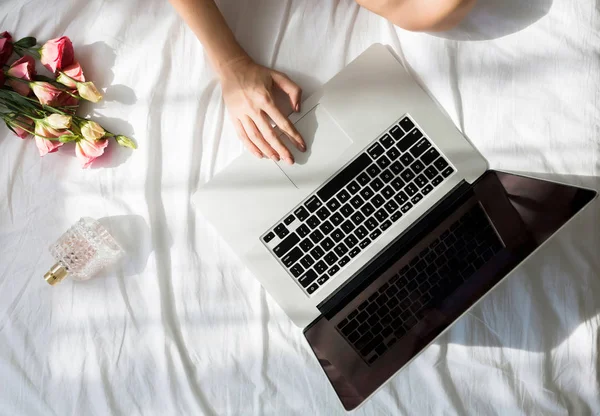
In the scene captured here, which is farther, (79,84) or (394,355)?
(79,84)

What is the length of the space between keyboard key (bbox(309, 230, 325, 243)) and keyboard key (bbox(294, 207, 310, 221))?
0.03 metres

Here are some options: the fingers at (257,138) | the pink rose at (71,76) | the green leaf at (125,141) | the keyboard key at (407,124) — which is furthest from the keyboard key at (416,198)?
the pink rose at (71,76)

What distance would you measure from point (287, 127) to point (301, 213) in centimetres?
13

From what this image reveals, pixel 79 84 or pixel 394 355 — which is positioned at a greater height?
pixel 79 84

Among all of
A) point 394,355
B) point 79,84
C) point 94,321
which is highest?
point 79,84

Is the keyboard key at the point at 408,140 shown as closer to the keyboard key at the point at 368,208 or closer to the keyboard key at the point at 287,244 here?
the keyboard key at the point at 368,208

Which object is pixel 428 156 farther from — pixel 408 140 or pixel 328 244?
pixel 328 244

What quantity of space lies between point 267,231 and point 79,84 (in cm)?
38

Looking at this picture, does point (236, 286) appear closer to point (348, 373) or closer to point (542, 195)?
point (348, 373)

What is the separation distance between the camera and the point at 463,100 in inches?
35.2

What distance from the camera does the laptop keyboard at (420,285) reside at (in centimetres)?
78

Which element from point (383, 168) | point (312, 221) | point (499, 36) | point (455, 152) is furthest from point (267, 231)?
point (499, 36)

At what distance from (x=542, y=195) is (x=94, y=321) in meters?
0.72

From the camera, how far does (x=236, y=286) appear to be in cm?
91
